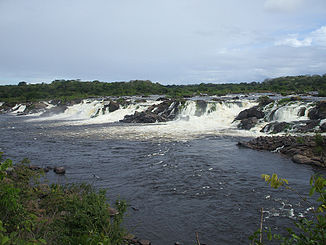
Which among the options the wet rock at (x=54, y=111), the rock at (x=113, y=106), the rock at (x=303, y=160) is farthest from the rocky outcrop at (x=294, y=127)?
the wet rock at (x=54, y=111)

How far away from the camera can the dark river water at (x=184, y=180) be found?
757 cm

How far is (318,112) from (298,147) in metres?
8.35

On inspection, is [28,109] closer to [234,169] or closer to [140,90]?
[140,90]

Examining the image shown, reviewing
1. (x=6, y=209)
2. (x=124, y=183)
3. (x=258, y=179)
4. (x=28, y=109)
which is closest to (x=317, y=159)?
(x=258, y=179)

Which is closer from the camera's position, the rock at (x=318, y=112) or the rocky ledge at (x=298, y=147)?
the rocky ledge at (x=298, y=147)

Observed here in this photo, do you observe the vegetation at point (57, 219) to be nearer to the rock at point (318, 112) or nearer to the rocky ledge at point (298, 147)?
the rocky ledge at point (298, 147)

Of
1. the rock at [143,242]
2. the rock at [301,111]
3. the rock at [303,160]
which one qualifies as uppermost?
the rock at [301,111]

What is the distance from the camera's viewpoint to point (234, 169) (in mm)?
12539

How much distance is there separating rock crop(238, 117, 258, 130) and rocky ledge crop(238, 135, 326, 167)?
20.8ft

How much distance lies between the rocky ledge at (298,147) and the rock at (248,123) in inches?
A: 249

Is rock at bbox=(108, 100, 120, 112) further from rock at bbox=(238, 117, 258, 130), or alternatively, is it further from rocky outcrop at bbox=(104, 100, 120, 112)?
rock at bbox=(238, 117, 258, 130)

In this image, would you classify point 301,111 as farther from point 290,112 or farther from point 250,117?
point 250,117

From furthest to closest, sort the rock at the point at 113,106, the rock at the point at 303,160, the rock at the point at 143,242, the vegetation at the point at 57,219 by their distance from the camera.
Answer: the rock at the point at 113,106
the rock at the point at 303,160
the rock at the point at 143,242
the vegetation at the point at 57,219

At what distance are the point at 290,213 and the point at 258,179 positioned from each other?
299 cm
